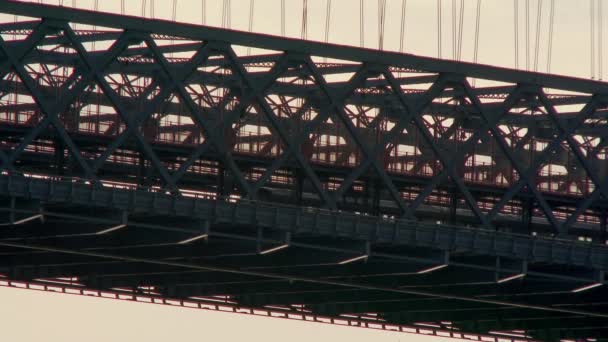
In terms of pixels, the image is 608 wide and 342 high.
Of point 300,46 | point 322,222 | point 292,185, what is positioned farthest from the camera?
point 292,185

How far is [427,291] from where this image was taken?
131 metres

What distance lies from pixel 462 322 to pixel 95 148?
31992mm

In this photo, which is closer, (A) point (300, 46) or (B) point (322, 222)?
(B) point (322, 222)

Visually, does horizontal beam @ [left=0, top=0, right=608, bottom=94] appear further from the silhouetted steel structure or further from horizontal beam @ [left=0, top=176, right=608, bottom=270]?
horizontal beam @ [left=0, top=176, right=608, bottom=270]

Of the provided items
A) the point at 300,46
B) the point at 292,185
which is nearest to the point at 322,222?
the point at 300,46

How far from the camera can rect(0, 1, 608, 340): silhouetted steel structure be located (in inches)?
4518

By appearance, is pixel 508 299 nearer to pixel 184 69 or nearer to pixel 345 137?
pixel 345 137

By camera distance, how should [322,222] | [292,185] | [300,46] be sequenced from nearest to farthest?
[322,222] → [300,46] → [292,185]

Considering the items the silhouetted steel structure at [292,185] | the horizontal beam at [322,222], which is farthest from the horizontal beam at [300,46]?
the horizontal beam at [322,222]

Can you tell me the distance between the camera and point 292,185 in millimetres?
135625

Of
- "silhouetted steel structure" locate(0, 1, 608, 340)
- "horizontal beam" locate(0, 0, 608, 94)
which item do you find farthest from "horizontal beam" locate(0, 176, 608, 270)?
"horizontal beam" locate(0, 0, 608, 94)

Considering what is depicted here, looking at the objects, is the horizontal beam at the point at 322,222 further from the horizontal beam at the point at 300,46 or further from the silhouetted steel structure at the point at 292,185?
the horizontal beam at the point at 300,46

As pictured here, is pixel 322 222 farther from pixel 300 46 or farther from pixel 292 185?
pixel 292 185

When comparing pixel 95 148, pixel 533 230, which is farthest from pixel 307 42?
pixel 533 230
